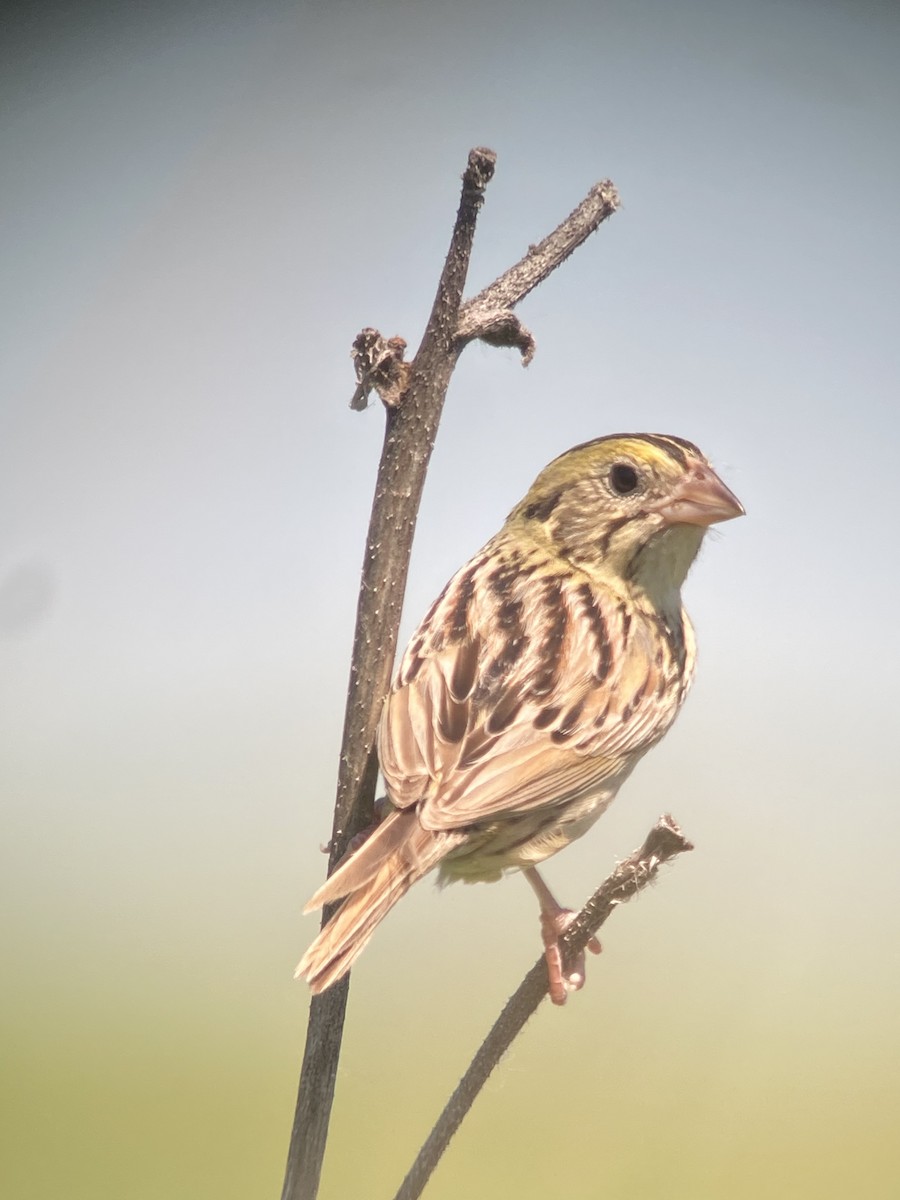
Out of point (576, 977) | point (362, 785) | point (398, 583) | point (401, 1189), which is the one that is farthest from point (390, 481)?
point (576, 977)

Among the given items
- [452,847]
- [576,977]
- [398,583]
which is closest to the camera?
[398,583]

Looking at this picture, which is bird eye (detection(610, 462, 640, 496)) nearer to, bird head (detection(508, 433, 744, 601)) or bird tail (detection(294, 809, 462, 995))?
bird head (detection(508, 433, 744, 601))

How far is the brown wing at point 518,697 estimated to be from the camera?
2625 millimetres

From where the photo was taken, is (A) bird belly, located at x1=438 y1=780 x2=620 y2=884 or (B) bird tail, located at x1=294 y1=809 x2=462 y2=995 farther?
(A) bird belly, located at x1=438 y1=780 x2=620 y2=884

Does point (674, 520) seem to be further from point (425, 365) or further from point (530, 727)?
point (425, 365)

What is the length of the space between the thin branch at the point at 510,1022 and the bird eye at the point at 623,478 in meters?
1.36

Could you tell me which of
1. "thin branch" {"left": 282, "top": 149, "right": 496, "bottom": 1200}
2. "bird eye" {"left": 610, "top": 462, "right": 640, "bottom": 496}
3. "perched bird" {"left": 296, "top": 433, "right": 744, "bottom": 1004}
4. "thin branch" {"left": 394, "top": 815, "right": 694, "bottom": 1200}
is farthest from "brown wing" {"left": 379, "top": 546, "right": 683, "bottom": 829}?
"thin branch" {"left": 394, "top": 815, "right": 694, "bottom": 1200}

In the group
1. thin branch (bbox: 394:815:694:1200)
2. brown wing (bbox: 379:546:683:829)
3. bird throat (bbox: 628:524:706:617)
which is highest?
bird throat (bbox: 628:524:706:617)

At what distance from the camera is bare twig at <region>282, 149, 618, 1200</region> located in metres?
2.24

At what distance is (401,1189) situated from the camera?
2211 mm

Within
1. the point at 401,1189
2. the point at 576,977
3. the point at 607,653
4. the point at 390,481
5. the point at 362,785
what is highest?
the point at 390,481

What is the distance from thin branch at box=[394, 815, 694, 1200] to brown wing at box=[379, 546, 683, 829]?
0.42 metres

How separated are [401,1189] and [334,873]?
0.62 metres

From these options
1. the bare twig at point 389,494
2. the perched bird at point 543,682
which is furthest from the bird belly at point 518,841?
the bare twig at point 389,494
